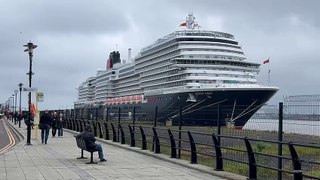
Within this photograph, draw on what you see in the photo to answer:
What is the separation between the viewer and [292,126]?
11305 mm

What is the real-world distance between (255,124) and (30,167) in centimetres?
624

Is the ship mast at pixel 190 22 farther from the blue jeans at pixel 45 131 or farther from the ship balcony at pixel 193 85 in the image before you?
→ the blue jeans at pixel 45 131

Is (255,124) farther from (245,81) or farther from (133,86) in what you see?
(133,86)

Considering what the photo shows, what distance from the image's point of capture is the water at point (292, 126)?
1082 cm

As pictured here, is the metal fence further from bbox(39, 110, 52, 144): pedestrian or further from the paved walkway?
bbox(39, 110, 52, 144): pedestrian

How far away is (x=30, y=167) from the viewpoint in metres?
14.1

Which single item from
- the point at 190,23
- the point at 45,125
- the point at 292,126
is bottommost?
the point at 45,125

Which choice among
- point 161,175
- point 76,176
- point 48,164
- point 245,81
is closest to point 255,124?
point 161,175

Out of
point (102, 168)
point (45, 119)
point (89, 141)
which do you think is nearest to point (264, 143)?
point (102, 168)

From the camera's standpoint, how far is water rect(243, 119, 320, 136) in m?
10.8

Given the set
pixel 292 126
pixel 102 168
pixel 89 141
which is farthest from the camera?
pixel 89 141

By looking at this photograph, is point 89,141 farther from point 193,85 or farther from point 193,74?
point 193,74

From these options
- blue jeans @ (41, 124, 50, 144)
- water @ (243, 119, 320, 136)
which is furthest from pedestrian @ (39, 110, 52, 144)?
water @ (243, 119, 320, 136)

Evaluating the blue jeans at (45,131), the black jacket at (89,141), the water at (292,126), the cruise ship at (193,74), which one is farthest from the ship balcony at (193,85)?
the water at (292,126)
